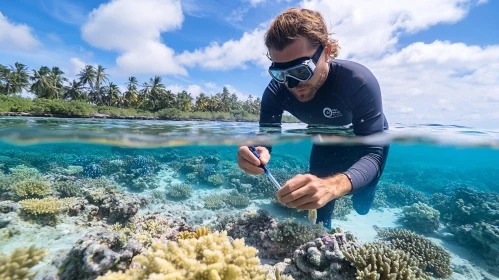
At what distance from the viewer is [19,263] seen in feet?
9.72

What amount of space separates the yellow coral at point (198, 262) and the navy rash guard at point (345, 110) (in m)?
1.50

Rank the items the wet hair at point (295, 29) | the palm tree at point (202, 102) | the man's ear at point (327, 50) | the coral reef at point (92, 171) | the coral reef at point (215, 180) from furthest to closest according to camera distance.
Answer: the palm tree at point (202, 102) → the coral reef at point (215, 180) → the coral reef at point (92, 171) → the man's ear at point (327, 50) → the wet hair at point (295, 29)

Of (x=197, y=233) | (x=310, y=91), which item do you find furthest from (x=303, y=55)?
(x=197, y=233)

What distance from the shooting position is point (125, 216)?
705cm

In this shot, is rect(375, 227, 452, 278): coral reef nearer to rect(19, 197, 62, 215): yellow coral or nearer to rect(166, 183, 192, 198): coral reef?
rect(166, 183, 192, 198): coral reef

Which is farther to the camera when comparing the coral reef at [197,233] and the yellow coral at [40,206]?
the yellow coral at [40,206]

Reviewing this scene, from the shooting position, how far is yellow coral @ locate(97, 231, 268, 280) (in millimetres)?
2240

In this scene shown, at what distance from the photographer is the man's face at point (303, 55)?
3285mm

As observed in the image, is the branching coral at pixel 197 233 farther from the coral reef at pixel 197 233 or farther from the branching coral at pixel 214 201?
the branching coral at pixel 214 201

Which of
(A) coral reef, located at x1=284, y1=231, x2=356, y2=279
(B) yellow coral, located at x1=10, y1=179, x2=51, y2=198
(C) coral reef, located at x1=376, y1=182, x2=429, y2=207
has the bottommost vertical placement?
(C) coral reef, located at x1=376, y1=182, x2=429, y2=207

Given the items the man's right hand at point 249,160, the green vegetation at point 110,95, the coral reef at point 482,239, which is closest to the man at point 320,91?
the man's right hand at point 249,160

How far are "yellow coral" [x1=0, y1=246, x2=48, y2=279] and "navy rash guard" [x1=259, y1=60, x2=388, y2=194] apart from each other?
407cm

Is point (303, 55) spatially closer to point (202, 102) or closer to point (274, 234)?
point (274, 234)

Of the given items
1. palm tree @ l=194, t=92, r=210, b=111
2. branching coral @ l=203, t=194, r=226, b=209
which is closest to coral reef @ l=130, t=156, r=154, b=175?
branching coral @ l=203, t=194, r=226, b=209
